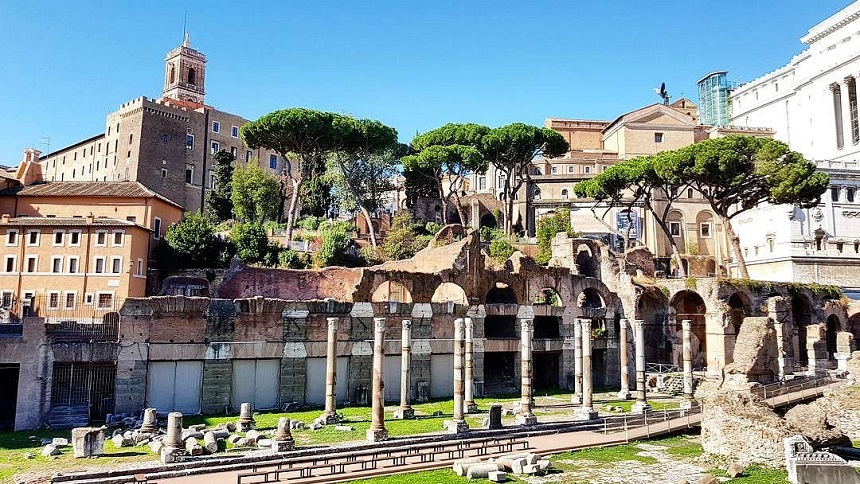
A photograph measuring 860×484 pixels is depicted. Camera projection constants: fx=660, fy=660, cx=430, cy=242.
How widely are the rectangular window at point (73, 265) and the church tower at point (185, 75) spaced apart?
147ft

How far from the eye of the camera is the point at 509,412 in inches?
897

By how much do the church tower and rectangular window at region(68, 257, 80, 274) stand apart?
4494 centimetres

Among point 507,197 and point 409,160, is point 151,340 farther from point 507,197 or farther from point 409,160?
point 507,197

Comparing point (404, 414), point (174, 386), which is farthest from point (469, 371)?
point (174, 386)

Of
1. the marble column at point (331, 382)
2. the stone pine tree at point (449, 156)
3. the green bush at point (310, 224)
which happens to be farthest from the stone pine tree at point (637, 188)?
the marble column at point (331, 382)

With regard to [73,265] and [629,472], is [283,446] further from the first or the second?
[73,265]

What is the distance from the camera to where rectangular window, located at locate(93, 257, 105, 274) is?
105 feet

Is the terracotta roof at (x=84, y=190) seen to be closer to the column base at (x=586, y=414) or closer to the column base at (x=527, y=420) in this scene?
the column base at (x=527, y=420)

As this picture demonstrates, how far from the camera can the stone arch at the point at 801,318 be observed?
1454 inches

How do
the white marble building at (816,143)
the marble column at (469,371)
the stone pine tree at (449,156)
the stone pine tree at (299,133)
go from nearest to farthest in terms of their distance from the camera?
the marble column at (469,371)
the stone pine tree at (299,133)
the white marble building at (816,143)
the stone pine tree at (449,156)

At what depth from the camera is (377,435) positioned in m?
17.4

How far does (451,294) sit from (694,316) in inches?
596

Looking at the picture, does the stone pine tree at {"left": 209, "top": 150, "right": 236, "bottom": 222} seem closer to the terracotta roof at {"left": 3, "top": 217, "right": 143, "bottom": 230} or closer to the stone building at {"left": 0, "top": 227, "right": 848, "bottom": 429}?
the terracotta roof at {"left": 3, "top": 217, "right": 143, "bottom": 230}

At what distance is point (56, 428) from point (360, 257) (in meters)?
22.4
